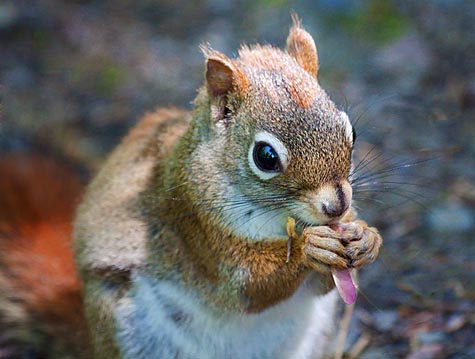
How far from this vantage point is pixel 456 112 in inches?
167

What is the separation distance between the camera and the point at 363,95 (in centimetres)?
445

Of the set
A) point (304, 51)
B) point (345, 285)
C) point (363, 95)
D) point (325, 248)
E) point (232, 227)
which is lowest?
point (345, 285)

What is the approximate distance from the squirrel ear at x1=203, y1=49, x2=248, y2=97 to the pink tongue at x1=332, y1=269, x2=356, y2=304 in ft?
2.16

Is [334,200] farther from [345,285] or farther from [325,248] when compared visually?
[345,285]

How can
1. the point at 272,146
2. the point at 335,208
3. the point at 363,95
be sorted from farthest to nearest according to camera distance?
the point at 363,95 → the point at 272,146 → the point at 335,208

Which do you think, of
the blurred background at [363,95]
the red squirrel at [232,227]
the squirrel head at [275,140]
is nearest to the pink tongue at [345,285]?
the red squirrel at [232,227]

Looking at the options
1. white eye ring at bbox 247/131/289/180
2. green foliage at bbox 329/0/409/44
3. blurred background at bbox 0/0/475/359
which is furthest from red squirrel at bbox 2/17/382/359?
green foliage at bbox 329/0/409/44

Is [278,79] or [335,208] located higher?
[278,79]

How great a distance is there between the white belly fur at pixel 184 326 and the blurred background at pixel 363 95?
582mm

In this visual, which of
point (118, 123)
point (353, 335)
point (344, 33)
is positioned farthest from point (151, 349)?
point (344, 33)

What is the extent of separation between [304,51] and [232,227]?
0.66m

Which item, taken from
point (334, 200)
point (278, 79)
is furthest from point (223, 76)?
point (334, 200)

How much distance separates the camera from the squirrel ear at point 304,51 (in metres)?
2.66

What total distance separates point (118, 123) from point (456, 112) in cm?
190
